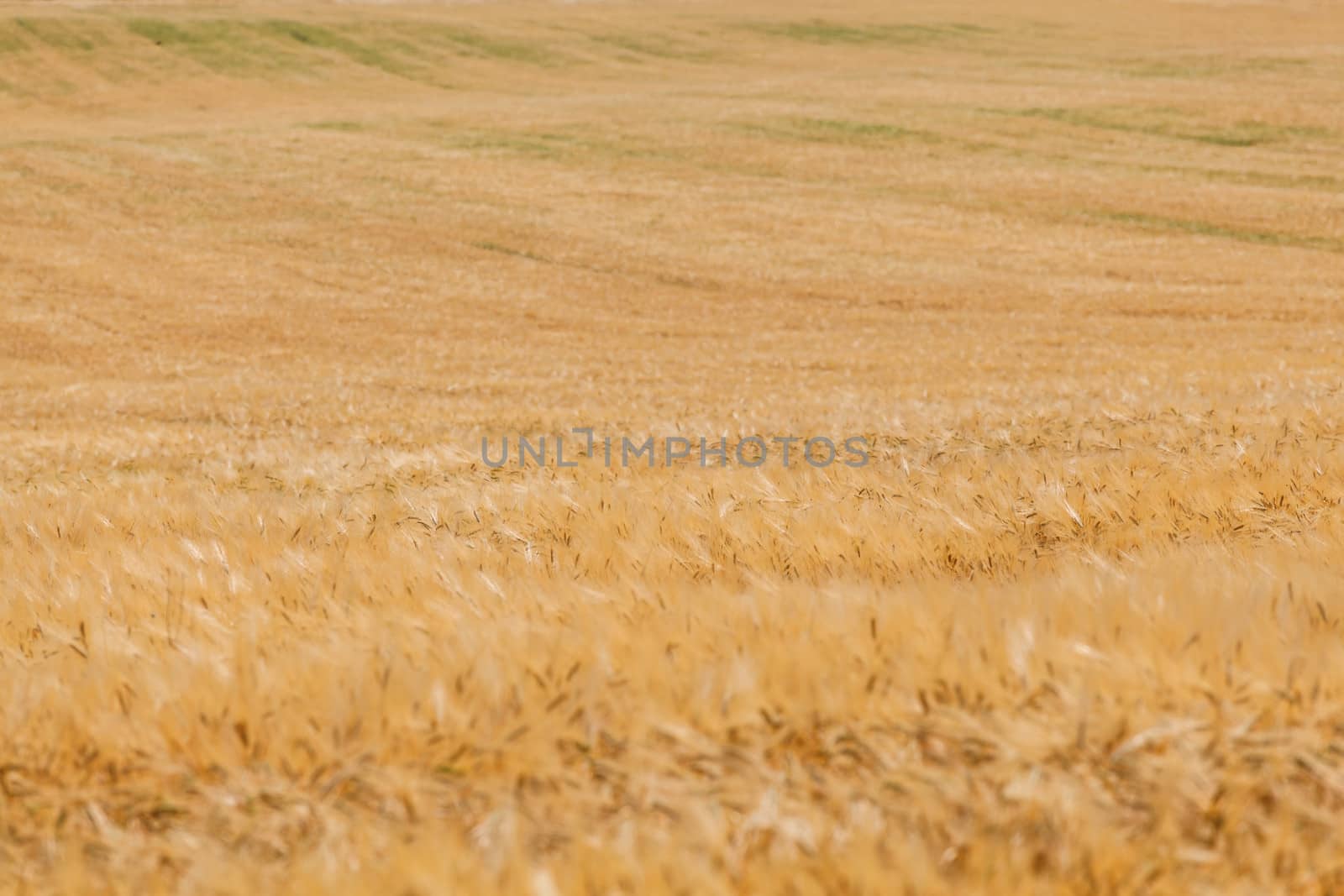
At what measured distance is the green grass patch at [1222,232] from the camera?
32.4 m

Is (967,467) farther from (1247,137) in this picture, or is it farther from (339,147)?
(1247,137)

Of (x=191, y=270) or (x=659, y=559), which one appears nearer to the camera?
(x=659, y=559)

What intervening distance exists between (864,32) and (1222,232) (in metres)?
43.6

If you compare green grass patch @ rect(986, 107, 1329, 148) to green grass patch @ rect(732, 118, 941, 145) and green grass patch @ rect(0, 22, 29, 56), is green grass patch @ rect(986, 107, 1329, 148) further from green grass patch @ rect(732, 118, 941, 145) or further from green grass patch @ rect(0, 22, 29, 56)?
green grass patch @ rect(0, 22, 29, 56)

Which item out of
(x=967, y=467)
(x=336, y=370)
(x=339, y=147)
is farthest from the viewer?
(x=339, y=147)

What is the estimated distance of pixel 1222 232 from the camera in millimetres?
33906

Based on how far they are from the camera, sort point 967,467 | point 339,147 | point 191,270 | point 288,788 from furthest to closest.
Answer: point 339,147 < point 191,270 < point 967,467 < point 288,788

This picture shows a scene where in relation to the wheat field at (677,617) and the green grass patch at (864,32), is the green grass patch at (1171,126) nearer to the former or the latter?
the green grass patch at (864,32)

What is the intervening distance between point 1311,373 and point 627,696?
13.2 m

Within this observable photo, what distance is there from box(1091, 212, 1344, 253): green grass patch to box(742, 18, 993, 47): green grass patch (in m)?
38.4

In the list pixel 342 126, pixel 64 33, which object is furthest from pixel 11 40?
pixel 342 126

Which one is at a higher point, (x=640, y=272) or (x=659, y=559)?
(x=659, y=559)

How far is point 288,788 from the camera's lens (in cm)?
148

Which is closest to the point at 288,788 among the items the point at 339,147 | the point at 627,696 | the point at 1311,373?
the point at 627,696
